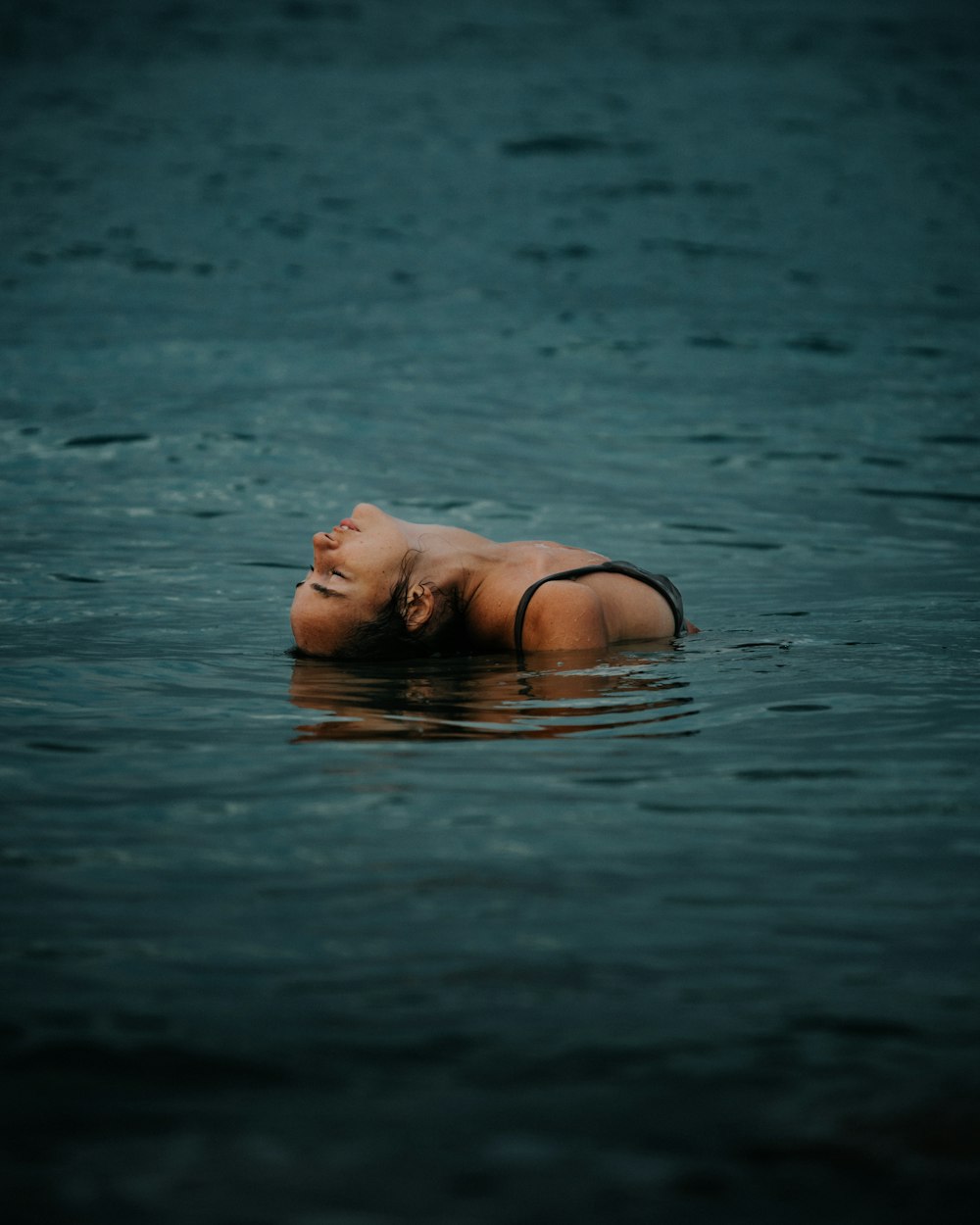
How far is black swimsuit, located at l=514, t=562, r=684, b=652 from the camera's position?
230 inches

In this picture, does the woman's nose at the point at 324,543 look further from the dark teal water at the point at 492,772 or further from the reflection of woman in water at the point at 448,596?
the dark teal water at the point at 492,772

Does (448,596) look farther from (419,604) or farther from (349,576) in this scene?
(349,576)

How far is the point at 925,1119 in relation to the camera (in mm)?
2500

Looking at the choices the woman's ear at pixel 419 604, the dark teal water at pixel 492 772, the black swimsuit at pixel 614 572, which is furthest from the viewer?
the woman's ear at pixel 419 604

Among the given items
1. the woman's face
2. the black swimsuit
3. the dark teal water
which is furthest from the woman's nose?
the black swimsuit

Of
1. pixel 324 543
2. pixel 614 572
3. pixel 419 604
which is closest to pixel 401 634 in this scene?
pixel 419 604

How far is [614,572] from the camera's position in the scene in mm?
6238

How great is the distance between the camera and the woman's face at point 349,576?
587cm

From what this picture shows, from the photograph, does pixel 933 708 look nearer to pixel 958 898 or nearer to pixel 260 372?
pixel 958 898

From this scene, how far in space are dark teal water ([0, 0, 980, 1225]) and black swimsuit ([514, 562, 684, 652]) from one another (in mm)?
179

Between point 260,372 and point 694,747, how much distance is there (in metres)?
11.3

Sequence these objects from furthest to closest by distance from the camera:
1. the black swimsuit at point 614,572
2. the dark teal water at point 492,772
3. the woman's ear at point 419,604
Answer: the woman's ear at point 419,604
the black swimsuit at point 614,572
the dark teal water at point 492,772

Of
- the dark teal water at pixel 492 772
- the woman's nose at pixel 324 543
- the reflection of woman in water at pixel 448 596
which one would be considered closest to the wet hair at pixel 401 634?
the reflection of woman in water at pixel 448 596

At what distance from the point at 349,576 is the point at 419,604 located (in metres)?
0.30
